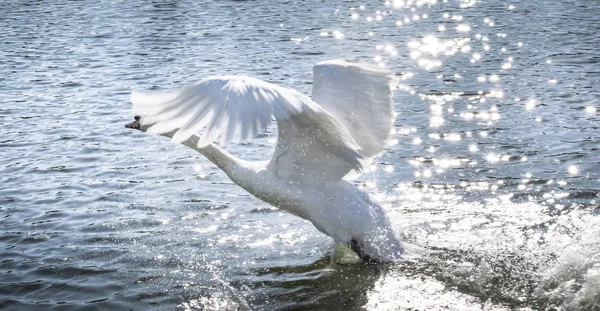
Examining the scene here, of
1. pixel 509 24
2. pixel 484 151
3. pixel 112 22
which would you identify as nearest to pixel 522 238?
pixel 484 151

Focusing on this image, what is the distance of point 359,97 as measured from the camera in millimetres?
7668

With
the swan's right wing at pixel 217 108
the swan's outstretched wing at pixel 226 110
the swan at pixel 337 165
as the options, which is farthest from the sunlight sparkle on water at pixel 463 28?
the swan's right wing at pixel 217 108

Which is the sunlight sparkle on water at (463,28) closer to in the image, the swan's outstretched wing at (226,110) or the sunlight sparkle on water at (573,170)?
the sunlight sparkle on water at (573,170)

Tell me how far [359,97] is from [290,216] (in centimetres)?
182

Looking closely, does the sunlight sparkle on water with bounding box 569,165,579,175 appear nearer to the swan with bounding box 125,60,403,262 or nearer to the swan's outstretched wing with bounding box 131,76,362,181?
the swan with bounding box 125,60,403,262

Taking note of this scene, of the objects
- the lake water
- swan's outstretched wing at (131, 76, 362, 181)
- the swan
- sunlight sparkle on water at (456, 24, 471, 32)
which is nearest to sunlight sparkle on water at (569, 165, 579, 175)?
the lake water

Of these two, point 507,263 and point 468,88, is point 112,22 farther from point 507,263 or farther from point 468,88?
point 507,263

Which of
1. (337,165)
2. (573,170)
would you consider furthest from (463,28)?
(337,165)

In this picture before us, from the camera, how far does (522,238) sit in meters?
8.05

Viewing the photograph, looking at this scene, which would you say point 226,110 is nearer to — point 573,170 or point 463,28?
point 573,170

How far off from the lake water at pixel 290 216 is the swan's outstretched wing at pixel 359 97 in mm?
1169

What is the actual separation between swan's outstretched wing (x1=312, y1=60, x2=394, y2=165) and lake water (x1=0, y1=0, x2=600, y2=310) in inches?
46.0

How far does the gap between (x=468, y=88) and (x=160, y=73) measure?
490 centimetres

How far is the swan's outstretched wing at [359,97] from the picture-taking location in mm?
7598
